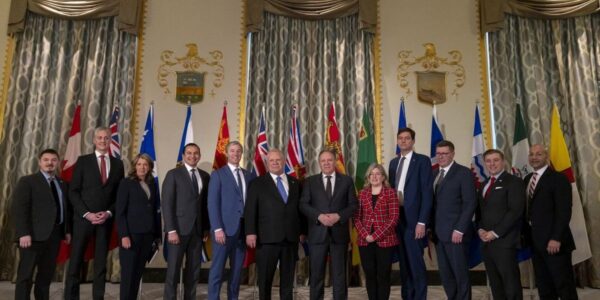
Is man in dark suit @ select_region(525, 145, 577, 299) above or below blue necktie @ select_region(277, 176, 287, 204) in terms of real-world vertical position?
below

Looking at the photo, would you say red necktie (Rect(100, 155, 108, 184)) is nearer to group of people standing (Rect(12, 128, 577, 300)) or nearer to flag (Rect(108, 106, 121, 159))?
group of people standing (Rect(12, 128, 577, 300))

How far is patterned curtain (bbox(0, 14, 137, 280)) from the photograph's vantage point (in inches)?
222

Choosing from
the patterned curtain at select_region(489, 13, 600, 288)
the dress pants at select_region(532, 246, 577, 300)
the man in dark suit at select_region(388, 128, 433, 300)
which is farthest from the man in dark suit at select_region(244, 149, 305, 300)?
the patterned curtain at select_region(489, 13, 600, 288)

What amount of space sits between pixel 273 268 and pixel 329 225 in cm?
61

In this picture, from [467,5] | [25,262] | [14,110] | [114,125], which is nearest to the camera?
[25,262]

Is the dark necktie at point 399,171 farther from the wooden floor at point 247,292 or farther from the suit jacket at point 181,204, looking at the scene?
the suit jacket at point 181,204

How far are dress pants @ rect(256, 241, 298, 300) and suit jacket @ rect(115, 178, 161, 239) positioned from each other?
1003mm

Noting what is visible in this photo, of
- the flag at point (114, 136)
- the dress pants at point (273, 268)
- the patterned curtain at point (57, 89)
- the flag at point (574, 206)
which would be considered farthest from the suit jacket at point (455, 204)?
the patterned curtain at point (57, 89)

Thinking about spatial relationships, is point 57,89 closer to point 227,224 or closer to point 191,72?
point 191,72

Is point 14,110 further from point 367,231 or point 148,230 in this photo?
point 367,231

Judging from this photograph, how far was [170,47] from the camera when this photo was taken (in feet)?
19.9

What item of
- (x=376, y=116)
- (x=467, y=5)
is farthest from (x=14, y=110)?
(x=467, y=5)

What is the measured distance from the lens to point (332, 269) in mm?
3879

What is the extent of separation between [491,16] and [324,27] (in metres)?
2.14
